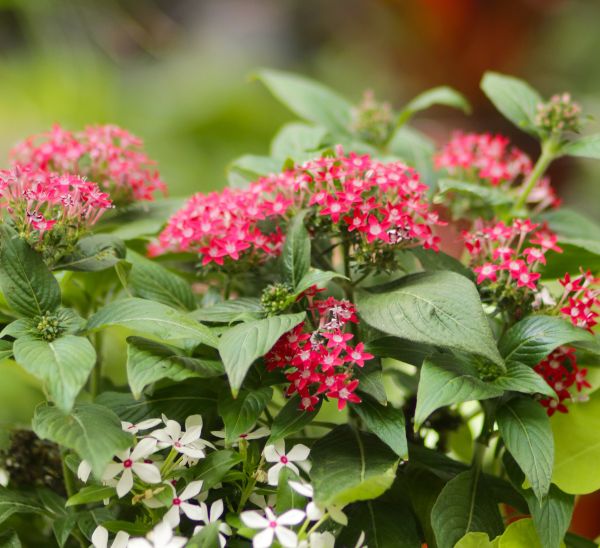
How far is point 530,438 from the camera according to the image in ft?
2.23

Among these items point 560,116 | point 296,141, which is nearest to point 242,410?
point 296,141

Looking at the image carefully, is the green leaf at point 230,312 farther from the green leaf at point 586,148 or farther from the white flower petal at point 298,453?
the green leaf at point 586,148

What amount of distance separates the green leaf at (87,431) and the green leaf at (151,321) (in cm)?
8

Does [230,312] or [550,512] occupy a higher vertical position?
[230,312]

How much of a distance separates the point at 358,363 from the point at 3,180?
1.27 feet

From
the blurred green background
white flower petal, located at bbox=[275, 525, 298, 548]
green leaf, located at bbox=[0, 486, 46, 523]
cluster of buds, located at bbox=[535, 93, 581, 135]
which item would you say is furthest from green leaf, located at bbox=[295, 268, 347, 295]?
the blurred green background

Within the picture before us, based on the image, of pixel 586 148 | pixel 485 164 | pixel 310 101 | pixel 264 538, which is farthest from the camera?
pixel 310 101

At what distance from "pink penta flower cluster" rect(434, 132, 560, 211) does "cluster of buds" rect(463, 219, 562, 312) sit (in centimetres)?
25

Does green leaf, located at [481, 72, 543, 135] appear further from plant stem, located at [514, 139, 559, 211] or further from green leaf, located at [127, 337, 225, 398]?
green leaf, located at [127, 337, 225, 398]

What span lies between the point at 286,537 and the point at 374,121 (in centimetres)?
72

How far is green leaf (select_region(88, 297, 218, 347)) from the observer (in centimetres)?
65

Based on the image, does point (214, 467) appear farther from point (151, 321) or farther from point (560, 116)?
point (560, 116)

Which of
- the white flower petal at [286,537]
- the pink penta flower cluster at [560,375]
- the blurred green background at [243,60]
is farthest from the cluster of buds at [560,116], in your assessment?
the blurred green background at [243,60]

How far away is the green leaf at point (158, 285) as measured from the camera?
82 centimetres
